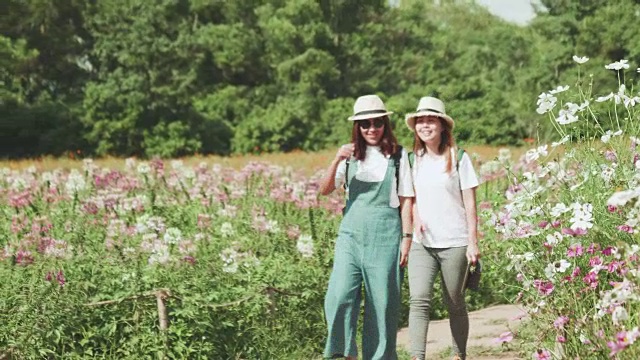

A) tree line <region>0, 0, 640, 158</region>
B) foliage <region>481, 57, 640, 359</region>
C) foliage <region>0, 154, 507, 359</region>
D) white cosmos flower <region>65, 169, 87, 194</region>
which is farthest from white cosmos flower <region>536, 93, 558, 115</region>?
tree line <region>0, 0, 640, 158</region>

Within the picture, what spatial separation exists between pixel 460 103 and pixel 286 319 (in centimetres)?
2453

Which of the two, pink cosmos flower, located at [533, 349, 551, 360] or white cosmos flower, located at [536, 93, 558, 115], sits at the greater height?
white cosmos flower, located at [536, 93, 558, 115]

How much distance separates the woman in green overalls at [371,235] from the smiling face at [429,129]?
0.14 m

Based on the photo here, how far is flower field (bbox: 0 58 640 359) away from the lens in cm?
409

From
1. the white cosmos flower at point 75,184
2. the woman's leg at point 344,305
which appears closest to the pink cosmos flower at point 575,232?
the woman's leg at point 344,305

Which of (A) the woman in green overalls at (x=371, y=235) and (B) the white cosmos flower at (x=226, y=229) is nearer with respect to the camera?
(A) the woman in green overalls at (x=371, y=235)

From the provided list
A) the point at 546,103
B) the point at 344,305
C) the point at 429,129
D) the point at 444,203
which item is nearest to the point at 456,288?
the point at 444,203

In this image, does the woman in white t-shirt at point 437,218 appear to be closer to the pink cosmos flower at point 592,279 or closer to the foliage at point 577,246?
the foliage at point 577,246

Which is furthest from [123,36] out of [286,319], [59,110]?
[286,319]

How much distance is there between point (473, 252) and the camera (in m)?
4.75

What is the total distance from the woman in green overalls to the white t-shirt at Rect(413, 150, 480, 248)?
0.09 metres

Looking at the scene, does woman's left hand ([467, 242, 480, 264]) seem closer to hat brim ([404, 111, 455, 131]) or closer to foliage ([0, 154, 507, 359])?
hat brim ([404, 111, 455, 131])

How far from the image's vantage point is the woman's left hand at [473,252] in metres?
4.75

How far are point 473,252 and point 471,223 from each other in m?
0.14
